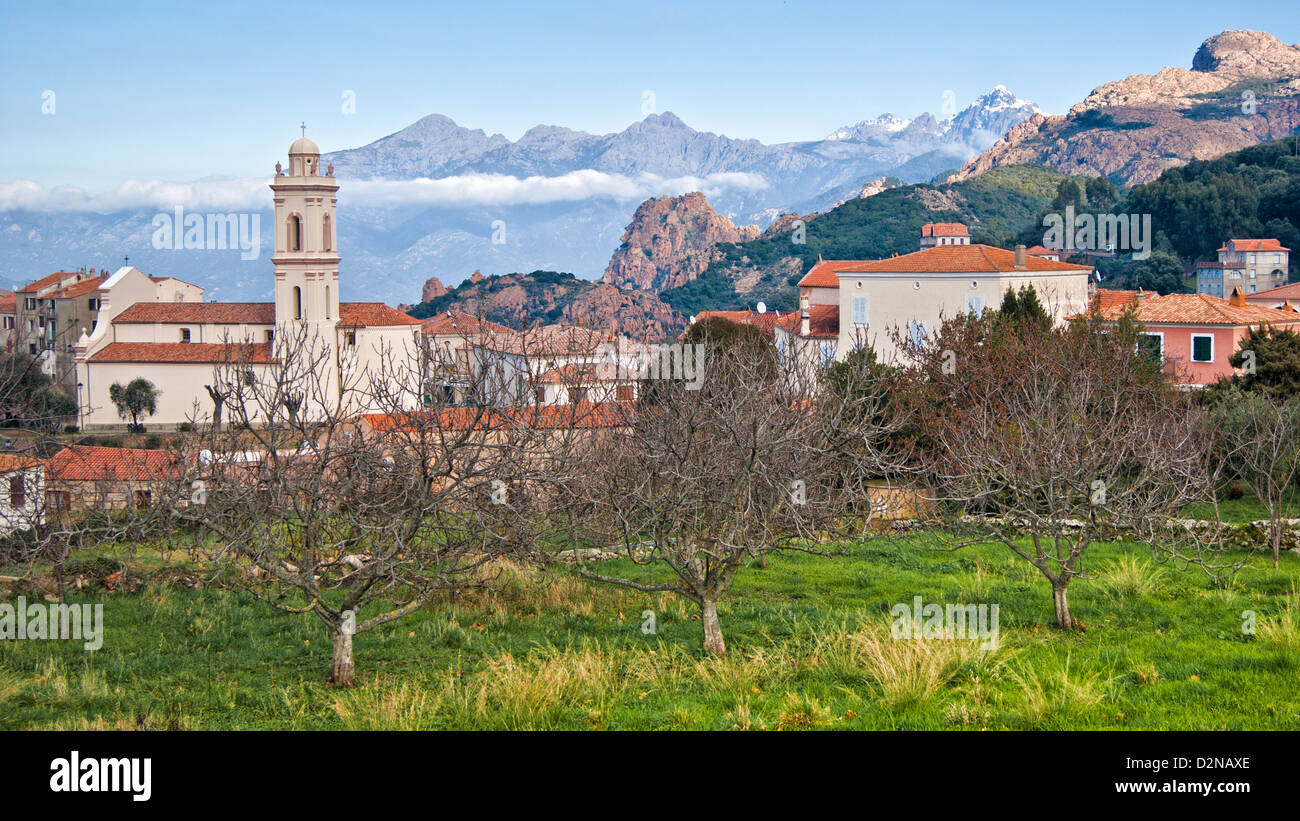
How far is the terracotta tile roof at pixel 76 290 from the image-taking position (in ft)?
245

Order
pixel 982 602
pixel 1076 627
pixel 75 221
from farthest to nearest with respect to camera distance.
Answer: pixel 75 221 → pixel 982 602 → pixel 1076 627

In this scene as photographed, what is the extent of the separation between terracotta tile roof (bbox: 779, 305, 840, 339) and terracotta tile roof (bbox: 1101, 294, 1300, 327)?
49.3ft

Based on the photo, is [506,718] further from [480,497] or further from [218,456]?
[218,456]

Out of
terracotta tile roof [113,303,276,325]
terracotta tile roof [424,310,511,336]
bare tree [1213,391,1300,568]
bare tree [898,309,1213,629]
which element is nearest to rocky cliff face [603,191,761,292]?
terracotta tile roof [424,310,511,336]

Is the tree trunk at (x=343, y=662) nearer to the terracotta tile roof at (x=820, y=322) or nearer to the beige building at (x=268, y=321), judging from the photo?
the terracotta tile roof at (x=820, y=322)

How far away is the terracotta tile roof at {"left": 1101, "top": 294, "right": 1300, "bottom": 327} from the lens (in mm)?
37844

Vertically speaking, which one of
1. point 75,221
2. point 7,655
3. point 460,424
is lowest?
point 7,655

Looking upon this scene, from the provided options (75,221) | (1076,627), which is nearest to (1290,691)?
(1076,627)

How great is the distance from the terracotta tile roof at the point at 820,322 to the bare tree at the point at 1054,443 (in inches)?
890

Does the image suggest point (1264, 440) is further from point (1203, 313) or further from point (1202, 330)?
point (1203, 313)

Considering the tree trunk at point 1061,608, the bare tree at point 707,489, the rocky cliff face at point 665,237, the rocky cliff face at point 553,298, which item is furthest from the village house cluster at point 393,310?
the rocky cliff face at point 665,237
